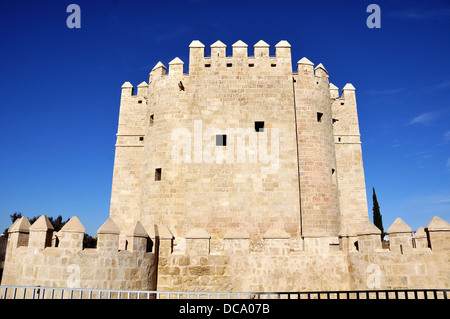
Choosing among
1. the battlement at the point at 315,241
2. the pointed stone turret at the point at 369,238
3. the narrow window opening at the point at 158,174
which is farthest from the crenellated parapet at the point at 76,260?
the pointed stone turret at the point at 369,238

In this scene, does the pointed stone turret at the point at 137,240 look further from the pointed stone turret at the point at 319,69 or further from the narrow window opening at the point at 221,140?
the pointed stone turret at the point at 319,69

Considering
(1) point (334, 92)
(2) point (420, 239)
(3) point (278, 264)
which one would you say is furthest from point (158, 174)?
(1) point (334, 92)

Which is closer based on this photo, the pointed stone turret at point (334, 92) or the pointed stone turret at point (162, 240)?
the pointed stone turret at point (162, 240)

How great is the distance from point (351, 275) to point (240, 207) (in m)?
4.97

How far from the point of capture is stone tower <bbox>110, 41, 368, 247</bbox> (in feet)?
42.8

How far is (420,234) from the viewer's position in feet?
35.6

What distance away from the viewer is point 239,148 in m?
13.6

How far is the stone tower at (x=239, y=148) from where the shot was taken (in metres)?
13.0

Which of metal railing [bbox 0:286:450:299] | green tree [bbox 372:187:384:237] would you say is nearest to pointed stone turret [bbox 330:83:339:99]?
green tree [bbox 372:187:384:237]

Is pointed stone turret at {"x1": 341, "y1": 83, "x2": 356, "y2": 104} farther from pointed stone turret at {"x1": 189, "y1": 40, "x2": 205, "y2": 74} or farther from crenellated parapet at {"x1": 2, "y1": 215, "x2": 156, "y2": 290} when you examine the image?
crenellated parapet at {"x1": 2, "y1": 215, "x2": 156, "y2": 290}

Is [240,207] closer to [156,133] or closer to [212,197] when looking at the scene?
[212,197]

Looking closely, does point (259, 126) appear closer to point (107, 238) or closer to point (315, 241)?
point (315, 241)
